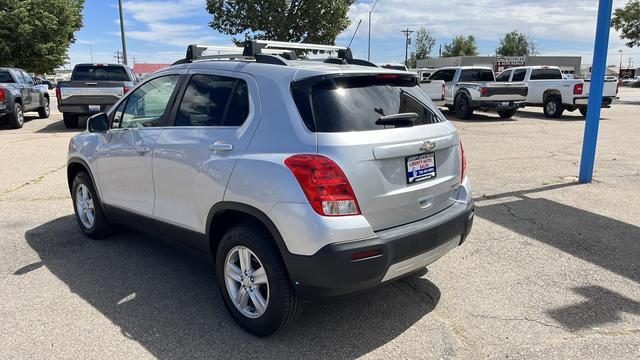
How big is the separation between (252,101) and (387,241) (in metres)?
1.24

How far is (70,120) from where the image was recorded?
593 inches

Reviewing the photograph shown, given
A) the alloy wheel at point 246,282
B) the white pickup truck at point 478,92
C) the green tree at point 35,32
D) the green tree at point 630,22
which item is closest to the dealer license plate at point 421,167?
the alloy wheel at point 246,282

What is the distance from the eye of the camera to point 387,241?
9.52 feet

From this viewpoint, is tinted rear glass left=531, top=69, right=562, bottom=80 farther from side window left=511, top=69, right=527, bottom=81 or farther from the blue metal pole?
the blue metal pole

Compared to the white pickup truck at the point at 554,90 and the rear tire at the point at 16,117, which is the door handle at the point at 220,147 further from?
the white pickup truck at the point at 554,90

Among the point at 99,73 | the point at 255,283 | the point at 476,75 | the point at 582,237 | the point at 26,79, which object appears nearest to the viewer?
the point at 255,283

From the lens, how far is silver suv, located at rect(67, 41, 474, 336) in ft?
9.19

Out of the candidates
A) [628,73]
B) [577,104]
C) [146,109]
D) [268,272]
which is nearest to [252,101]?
[268,272]

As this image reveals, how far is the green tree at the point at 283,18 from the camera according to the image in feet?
77.0

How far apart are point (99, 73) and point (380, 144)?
14.2 metres

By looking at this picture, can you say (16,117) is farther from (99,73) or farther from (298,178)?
(298,178)

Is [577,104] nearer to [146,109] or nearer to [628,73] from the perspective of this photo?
[146,109]

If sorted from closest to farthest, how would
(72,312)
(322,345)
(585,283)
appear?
(322,345) < (72,312) < (585,283)

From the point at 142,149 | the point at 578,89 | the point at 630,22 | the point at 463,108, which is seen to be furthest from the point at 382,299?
the point at 630,22
